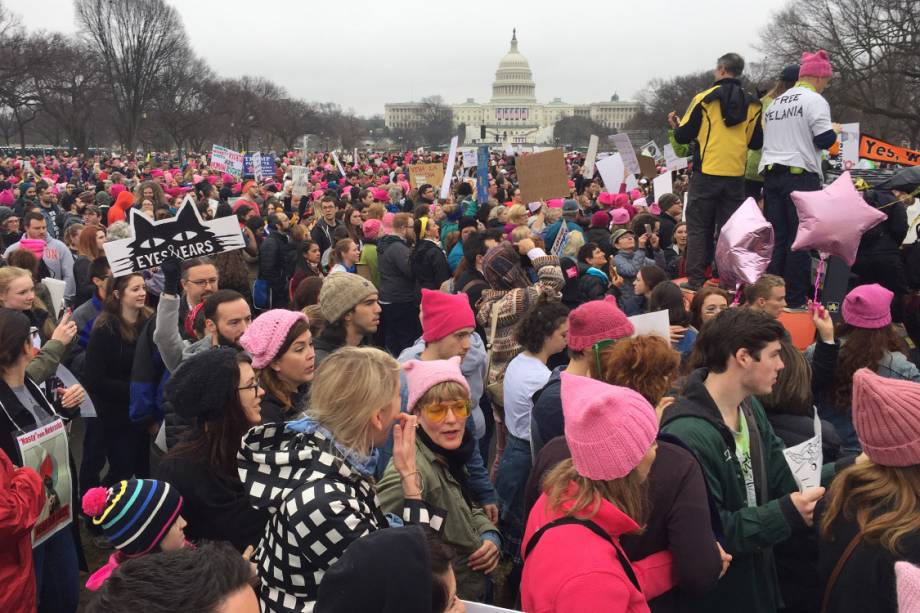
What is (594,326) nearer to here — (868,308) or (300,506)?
(868,308)

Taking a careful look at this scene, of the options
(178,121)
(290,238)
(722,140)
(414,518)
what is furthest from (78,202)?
(178,121)

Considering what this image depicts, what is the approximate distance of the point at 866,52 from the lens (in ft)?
132

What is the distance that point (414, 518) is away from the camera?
9.37 ft

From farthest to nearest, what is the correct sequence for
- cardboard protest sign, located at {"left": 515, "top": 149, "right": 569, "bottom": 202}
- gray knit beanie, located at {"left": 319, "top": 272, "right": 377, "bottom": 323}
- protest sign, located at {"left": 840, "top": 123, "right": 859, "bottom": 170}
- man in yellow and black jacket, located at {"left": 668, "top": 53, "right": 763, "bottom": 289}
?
protest sign, located at {"left": 840, "top": 123, "right": 859, "bottom": 170}
cardboard protest sign, located at {"left": 515, "top": 149, "right": 569, "bottom": 202}
man in yellow and black jacket, located at {"left": 668, "top": 53, "right": 763, "bottom": 289}
gray knit beanie, located at {"left": 319, "top": 272, "right": 377, "bottom": 323}

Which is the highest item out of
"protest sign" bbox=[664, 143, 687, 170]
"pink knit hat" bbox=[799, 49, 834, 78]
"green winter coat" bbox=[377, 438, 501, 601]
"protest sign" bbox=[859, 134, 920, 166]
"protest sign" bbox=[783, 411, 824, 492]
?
"pink knit hat" bbox=[799, 49, 834, 78]

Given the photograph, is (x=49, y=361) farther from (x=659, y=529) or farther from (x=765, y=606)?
(x=765, y=606)

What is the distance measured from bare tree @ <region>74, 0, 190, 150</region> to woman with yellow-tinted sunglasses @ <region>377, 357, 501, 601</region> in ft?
194

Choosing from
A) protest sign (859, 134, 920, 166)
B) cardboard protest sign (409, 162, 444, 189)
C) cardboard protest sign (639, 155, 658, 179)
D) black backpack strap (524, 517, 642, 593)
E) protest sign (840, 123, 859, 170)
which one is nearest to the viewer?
black backpack strap (524, 517, 642, 593)

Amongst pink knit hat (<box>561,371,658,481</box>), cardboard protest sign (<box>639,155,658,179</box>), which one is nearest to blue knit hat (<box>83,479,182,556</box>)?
pink knit hat (<box>561,371,658,481</box>)

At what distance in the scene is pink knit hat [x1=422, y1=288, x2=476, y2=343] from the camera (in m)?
4.55

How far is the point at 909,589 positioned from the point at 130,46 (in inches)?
2558

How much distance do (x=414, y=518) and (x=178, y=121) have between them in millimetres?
62488

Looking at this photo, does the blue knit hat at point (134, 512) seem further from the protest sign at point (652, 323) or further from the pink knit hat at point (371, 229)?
the pink knit hat at point (371, 229)

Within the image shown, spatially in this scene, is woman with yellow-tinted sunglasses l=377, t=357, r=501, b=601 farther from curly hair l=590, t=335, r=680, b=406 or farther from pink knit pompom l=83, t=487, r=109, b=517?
pink knit pompom l=83, t=487, r=109, b=517
